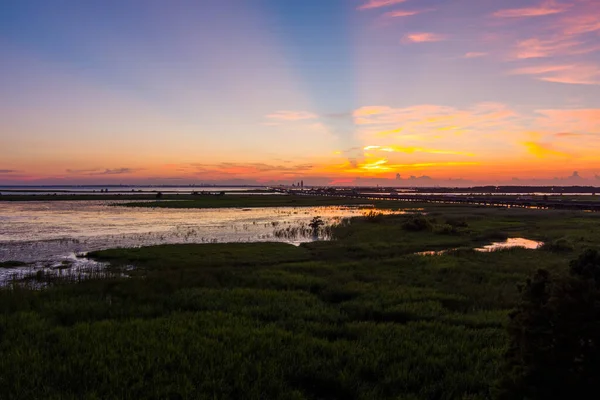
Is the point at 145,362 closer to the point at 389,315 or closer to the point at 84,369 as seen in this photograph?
the point at 84,369

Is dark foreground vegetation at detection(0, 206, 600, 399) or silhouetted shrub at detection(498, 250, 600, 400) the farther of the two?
dark foreground vegetation at detection(0, 206, 600, 399)

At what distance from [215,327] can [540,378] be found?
8.54 meters

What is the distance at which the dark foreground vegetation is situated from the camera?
815 centimetres

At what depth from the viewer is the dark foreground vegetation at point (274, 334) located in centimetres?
815

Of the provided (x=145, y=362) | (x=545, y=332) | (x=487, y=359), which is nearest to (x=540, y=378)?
(x=545, y=332)

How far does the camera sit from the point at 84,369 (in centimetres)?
875

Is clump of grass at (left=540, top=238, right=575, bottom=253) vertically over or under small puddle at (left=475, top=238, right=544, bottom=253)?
over

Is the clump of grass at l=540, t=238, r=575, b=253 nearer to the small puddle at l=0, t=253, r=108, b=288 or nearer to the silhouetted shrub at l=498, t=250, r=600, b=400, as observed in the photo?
the silhouetted shrub at l=498, t=250, r=600, b=400

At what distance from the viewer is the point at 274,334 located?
1115cm

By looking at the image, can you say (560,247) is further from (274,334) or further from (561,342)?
(561,342)

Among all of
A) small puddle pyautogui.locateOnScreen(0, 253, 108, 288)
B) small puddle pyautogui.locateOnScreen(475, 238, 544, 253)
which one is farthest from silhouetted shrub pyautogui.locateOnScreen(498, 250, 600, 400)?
small puddle pyautogui.locateOnScreen(475, 238, 544, 253)

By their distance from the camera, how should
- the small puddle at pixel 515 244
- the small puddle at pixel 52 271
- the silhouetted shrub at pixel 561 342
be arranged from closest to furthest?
the silhouetted shrub at pixel 561 342 < the small puddle at pixel 52 271 < the small puddle at pixel 515 244

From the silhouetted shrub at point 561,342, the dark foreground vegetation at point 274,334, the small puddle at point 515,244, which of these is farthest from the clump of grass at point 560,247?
the silhouetted shrub at point 561,342

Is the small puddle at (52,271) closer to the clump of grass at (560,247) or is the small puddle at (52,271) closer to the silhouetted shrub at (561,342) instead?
the silhouetted shrub at (561,342)
